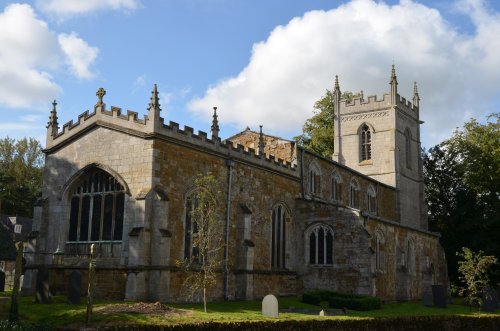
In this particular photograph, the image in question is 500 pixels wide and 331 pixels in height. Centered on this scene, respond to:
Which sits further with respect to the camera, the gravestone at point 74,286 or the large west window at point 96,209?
the large west window at point 96,209

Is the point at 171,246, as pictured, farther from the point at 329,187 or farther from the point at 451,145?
the point at 451,145

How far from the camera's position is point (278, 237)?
110 ft

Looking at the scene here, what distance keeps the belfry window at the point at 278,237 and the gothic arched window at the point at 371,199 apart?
14.5 meters

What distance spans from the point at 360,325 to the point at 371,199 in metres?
27.4

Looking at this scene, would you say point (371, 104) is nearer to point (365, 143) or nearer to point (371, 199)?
point (365, 143)

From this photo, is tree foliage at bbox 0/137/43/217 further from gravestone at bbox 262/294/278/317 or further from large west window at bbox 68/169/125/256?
gravestone at bbox 262/294/278/317

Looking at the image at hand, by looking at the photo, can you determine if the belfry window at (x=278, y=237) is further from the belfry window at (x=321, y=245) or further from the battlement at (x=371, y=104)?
the battlement at (x=371, y=104)

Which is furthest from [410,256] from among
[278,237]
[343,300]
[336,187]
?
[343,300]

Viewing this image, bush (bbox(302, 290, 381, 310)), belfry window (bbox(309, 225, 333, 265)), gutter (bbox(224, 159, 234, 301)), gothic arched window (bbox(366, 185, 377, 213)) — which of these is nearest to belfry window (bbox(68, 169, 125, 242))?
gutter (bbox(224, 159, 234, 301))

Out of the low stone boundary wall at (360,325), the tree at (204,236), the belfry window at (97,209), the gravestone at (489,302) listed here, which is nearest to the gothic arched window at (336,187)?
the gravestone at (489,302)

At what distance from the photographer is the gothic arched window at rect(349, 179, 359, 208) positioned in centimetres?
4316

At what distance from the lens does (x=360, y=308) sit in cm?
2784

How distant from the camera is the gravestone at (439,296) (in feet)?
115

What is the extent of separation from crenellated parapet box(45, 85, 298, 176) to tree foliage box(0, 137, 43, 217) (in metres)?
28.5
